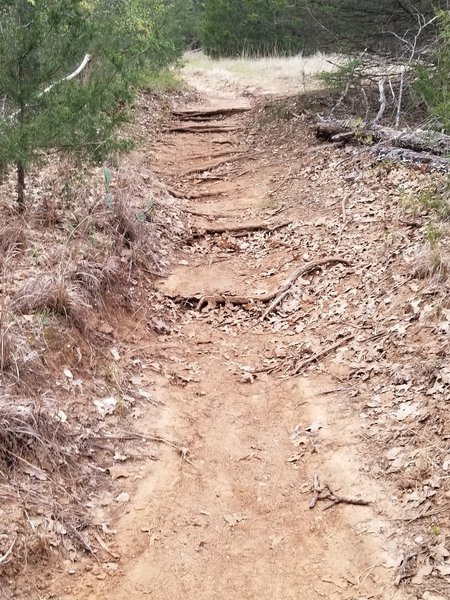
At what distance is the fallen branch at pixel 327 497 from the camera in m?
3.72

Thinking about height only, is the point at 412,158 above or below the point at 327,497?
above

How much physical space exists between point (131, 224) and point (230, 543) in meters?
4.17

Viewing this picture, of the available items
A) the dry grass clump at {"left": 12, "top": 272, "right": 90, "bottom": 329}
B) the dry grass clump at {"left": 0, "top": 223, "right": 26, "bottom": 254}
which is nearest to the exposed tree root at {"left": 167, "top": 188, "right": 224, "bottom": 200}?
the dry grass clump at {"left": 0, "top": 223, "right": 26, "bottom": 254}

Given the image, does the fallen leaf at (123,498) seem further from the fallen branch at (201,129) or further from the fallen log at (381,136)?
the fallen branch at (201,129)

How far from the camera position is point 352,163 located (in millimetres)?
8609

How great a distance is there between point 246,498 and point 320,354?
1702 millimetres

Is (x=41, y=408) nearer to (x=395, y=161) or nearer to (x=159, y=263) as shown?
(x=159, y=263)

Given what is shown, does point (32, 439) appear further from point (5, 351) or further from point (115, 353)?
point (115, 353)

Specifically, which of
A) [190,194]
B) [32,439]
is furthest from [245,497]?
[190,194]

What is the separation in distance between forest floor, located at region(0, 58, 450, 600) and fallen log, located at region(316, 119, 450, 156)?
452 millimetres

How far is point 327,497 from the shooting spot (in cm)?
382

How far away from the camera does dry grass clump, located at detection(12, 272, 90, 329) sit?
190 inches

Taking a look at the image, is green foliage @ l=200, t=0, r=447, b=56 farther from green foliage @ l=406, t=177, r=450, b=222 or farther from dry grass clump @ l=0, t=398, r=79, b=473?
dry grass clump @ l=0, t=398, r=79, b=473

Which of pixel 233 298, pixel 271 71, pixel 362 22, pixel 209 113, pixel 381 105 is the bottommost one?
pixel 233 298
